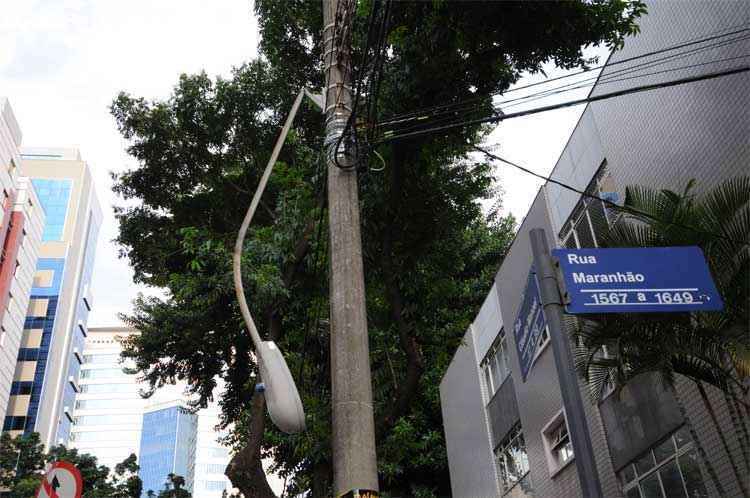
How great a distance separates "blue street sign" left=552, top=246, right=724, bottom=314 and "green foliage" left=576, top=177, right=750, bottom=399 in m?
2.97

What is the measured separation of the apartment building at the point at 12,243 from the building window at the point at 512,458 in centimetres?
4507

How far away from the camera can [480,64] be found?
10.5 meters

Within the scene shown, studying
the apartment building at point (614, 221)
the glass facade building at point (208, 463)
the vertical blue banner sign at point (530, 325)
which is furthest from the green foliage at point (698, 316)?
the glass facade building at point (208, 463)

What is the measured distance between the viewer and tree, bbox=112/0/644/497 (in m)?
9.98

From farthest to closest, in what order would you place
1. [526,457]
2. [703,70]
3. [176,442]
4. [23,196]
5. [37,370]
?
[176,442]
[37,370]
[23,196]
[526,457]
[703,70]

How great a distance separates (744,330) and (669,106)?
4.19m

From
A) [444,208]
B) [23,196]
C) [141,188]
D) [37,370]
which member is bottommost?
[444,208]

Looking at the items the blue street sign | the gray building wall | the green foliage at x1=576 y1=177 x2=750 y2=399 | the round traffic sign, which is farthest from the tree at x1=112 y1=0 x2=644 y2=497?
the blue street sign

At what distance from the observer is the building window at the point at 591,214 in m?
12.1

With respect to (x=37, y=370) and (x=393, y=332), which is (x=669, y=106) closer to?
(x=393, y=332)

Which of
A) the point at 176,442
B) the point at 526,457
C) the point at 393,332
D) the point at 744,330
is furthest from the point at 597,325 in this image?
the point at 176,442

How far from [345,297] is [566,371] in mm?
2076

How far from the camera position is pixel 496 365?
1848 centimetres

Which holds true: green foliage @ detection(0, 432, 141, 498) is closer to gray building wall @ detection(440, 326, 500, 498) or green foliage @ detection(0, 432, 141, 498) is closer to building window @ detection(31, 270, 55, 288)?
gray building wall @ detection(440, 326, 500, 498)
